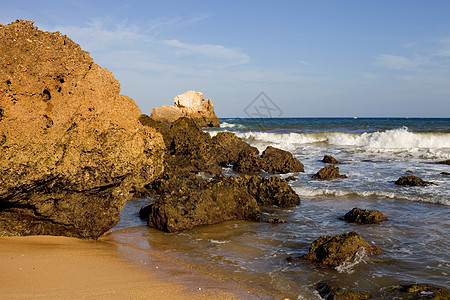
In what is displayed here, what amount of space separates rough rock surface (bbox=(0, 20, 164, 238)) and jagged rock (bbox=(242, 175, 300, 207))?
3658mm

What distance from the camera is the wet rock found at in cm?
378

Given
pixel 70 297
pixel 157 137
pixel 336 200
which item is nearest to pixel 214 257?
pixel 157 137

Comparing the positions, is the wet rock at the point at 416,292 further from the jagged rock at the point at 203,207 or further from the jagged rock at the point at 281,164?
the jagged rock at the point at 281,164

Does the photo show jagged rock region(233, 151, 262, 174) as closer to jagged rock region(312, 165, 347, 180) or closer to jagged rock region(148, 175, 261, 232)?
jagged rock region(312, 165, 347, 180)

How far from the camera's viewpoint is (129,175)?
5.16 meters

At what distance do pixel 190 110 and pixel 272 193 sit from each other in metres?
40.4

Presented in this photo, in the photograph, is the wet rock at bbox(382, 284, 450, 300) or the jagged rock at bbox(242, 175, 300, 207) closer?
the wet rock at bbox(382, 284, 450, 300)

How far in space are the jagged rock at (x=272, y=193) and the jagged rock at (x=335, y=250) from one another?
10.3 feet

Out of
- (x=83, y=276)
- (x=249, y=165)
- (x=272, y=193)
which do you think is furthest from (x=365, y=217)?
(x=249, y=165)

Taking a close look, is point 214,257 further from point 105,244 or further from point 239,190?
point 239,190

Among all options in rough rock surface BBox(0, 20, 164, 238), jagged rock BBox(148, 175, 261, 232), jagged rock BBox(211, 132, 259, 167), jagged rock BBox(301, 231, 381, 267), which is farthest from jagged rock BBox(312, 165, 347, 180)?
rough rock surface BBox(0, 20, 164, 238)

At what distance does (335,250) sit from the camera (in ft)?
15.8

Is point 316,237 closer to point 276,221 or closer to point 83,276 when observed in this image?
point 276,221

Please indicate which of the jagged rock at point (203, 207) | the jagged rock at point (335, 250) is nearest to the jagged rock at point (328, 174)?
the jagged rock at point (203, 207)
